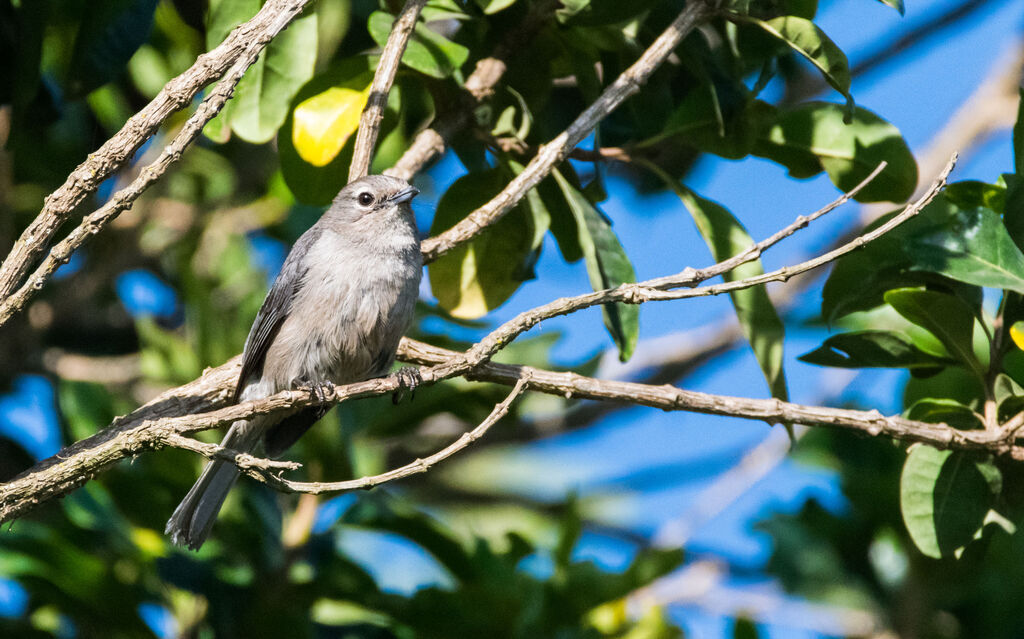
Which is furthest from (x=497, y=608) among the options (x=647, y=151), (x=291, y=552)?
(x=647, y=151)

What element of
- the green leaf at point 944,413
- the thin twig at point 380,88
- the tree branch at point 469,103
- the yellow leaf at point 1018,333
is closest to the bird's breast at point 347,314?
the tree branch at point 469,103

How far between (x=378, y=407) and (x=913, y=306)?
8.04ft

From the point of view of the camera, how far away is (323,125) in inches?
134

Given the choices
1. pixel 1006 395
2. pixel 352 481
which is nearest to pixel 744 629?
pixel 1006 395

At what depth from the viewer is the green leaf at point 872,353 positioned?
3459 mm

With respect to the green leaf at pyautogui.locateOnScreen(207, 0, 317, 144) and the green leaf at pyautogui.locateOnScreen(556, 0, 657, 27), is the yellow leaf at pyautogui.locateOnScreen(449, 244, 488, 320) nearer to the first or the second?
the green leaf at pyautogui.locateOnScreen(207, 0, 317, 144)

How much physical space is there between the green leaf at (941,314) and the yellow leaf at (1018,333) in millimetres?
131

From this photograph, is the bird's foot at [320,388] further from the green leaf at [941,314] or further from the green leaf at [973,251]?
the green leaf at [973,251]

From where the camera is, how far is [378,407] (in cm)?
468

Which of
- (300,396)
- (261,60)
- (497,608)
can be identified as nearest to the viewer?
(300,396)

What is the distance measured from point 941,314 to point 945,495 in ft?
2.09

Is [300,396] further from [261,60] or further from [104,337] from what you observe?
[104,337]

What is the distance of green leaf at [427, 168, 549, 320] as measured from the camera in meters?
3.86

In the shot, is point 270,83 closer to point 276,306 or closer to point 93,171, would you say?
point 276,306
